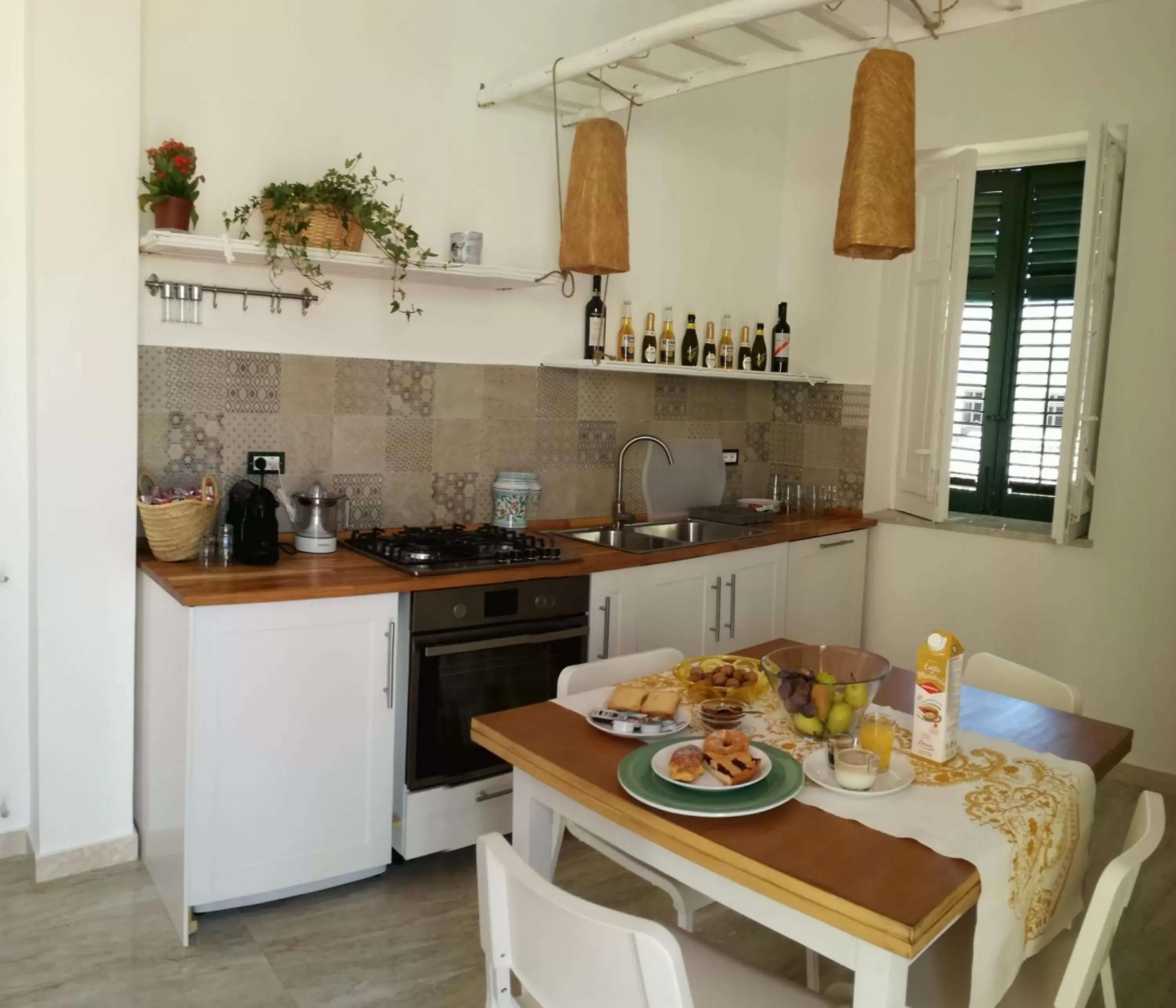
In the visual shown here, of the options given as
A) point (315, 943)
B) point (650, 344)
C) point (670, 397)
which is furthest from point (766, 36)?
point (315, 943)

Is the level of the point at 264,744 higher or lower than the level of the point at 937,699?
lower

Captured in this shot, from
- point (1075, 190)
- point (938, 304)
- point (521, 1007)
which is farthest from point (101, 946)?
point (1075, 190)

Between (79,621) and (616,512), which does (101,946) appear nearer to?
(79,621)

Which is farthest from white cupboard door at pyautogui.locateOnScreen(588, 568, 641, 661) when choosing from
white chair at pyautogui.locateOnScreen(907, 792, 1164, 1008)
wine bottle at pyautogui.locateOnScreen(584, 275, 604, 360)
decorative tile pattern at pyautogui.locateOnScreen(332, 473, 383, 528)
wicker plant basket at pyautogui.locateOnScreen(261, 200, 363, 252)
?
white chair at pyautogui.locateOnScreen(907, 792, 1164, 1008)

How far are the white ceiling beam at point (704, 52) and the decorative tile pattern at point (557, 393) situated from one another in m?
1.22

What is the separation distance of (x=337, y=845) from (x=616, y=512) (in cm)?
181

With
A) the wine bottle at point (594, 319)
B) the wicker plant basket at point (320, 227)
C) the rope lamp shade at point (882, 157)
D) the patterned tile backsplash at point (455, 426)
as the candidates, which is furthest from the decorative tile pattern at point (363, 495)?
the rope lamp shade at point (882, 157)

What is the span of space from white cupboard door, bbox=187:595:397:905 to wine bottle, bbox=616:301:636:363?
5.53ft

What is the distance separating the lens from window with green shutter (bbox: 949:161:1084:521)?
4164 mm

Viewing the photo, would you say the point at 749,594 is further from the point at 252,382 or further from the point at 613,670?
the point at 252,382

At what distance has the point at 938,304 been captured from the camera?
410 centimetres

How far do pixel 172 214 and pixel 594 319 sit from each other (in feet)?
5.40

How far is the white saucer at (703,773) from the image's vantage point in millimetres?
1555

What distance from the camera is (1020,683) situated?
241cm
